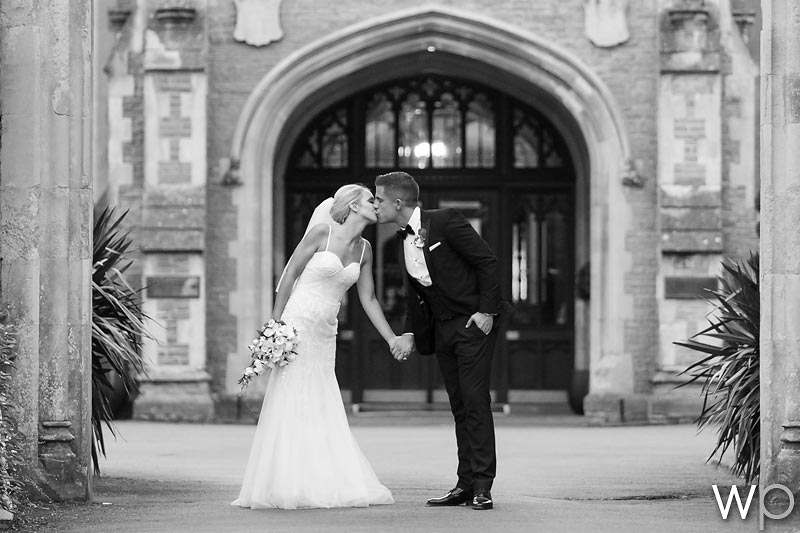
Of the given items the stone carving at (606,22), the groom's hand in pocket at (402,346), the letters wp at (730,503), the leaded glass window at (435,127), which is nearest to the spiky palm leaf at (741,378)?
the letters wp at (730,503)

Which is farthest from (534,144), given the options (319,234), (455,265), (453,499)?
(453,499)

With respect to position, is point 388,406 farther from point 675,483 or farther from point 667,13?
point 675,483

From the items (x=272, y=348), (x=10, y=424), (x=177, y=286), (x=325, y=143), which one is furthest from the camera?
(x=325, y=143)

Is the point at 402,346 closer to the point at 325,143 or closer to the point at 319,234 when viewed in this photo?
the point at 319,234

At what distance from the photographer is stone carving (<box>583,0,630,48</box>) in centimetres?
1914

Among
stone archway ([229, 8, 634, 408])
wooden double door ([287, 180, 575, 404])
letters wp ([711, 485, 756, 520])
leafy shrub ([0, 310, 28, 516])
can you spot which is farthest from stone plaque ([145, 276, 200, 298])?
letters wp ([711, 485, 756, 520])

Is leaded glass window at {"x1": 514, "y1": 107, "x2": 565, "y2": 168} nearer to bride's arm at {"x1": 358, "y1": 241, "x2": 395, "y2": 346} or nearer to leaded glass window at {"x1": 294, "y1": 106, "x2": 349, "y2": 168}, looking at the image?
leaded glass window at {"x1": 294, "y1": 106, "x2": 349, "y2": 168}

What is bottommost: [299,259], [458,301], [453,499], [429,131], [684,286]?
[453,499]

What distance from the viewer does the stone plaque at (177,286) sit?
Answer: 18688 millimetres

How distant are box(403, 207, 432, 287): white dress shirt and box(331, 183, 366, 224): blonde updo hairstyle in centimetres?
39

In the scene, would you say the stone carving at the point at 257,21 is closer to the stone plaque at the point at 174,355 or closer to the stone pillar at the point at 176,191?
the stone pillar at the point at 176,191

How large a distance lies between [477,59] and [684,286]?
11.9ft

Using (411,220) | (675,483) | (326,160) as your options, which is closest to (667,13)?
(326,160)

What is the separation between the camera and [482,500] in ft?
30.2
